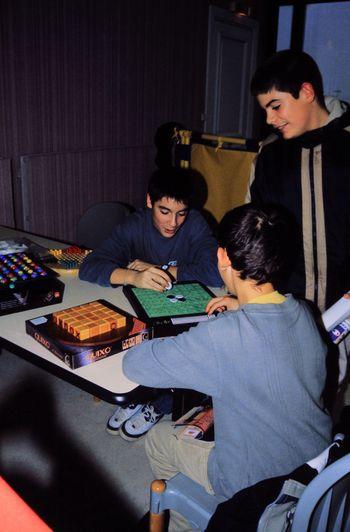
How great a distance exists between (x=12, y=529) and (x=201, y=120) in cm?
440

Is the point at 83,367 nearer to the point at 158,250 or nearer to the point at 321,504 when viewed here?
the point at 321,504

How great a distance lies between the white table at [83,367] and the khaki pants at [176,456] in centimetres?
23

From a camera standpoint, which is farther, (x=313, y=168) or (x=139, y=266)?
(x=139, y=266)

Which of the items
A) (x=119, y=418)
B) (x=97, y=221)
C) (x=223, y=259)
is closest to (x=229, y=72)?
(x=97, y=221)

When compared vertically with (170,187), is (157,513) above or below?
below

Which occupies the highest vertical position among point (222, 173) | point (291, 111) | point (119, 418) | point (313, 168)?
point (291, 111)

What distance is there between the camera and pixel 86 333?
1.26 metres

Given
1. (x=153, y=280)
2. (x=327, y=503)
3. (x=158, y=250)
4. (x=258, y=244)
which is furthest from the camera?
(x=158, y=250)

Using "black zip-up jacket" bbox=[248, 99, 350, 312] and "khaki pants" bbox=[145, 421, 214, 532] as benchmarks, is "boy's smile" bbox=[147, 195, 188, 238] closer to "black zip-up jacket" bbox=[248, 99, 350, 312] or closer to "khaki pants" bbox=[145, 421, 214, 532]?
"black zip-up jacket" bbox=[248, 99, 350, 312]

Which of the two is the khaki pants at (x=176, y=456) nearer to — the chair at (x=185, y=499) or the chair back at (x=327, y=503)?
the chair at (x=185, y=499)

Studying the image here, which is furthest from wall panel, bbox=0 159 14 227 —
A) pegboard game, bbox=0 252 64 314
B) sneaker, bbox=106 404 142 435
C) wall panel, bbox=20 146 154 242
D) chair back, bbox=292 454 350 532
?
chair back, bbox=292 454 350 532

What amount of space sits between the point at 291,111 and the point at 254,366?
89cm

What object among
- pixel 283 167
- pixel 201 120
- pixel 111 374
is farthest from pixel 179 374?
pixel 201 120

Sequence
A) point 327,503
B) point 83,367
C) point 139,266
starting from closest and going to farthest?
point 327,503 → point 83,367 → point 139,266
